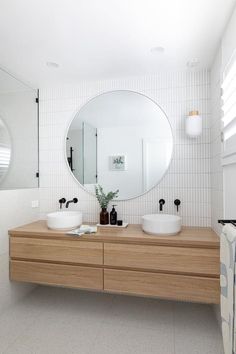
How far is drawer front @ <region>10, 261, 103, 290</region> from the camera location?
205cm

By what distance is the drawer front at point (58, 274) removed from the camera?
2.05 meters

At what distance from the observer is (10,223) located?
232cm

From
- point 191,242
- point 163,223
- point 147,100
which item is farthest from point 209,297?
point 147,100

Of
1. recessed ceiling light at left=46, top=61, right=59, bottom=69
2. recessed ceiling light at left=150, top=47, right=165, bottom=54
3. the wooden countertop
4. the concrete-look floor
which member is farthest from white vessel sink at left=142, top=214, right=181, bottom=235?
recessed ceiling light at left=46, top=61, right=59, bottom=69

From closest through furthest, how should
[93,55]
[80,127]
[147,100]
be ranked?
[93,55] < [147,100] < [80,127]

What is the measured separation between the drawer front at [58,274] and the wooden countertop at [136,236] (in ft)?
0.86

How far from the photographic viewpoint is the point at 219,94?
1922 mm

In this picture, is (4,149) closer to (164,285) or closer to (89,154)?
(89,154)

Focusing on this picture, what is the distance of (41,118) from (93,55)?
3.45ft

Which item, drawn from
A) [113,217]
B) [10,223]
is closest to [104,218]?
[113,217]

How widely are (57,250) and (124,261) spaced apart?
0.61 metres

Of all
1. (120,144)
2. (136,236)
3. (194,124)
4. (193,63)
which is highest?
(193,63)

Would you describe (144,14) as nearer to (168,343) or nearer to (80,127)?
(80,127)

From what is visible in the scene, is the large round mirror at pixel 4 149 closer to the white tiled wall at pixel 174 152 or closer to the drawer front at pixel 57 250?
the white tiled wall at pixel 174 152
